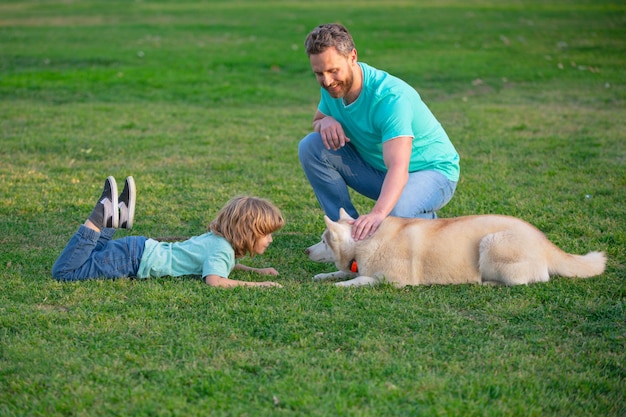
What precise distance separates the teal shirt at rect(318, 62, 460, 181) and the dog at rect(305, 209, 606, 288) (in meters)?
0.74

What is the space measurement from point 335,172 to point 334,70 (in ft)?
3.56

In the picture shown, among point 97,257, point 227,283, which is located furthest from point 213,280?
point 97,257

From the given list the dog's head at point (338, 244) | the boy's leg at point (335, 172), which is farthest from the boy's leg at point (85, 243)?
the boy's leg at point (335, 172)

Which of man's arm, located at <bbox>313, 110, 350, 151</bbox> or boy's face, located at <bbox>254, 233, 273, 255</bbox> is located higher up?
man's arm, located at <bbox>313, 110, 350, 151</bbox>

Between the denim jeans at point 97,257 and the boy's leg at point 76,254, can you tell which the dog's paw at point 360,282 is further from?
the boy's leg at point 76,254

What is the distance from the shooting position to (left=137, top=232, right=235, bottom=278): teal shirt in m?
5.57

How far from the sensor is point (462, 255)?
213 inches

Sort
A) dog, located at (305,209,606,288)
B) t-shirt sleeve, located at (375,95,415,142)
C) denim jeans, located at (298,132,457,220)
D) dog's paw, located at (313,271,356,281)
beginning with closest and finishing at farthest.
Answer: dog, located at (305,209,606,288) < t-shirt sleeve, located at (375,95,415,142) < dog's paw, located at (313,271,356,281) < denim jeans, located at (298,132,457,220)

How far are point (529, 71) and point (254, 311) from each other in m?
12.9

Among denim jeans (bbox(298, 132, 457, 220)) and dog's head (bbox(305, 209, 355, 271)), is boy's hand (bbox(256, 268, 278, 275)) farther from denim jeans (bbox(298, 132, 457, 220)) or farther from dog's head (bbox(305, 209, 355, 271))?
denim jeans (bbox(298, 132, 457, 220))

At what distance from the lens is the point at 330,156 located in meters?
6.43

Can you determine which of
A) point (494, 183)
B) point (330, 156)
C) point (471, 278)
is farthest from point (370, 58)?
point (471, 278)

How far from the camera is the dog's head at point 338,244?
5.61 m

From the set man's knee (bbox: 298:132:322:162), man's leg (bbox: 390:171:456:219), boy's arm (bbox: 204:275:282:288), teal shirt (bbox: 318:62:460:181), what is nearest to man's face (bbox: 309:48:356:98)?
teal shirt (bbox: 318:62:460:181)
